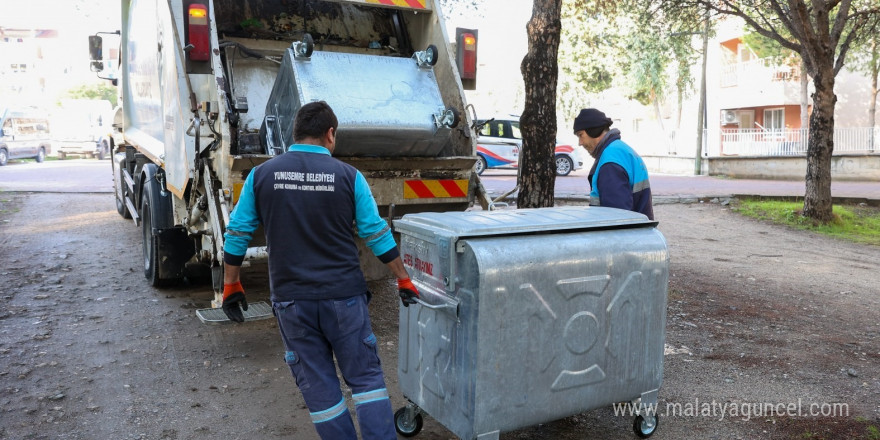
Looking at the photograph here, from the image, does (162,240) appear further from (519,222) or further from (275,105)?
(519,222)

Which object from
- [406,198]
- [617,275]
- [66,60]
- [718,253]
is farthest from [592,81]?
[66,60]

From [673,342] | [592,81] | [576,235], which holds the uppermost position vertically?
[592,81]

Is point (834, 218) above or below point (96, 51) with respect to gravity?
below

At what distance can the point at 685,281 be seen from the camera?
7.04 metres

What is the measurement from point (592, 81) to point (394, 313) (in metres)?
25.3

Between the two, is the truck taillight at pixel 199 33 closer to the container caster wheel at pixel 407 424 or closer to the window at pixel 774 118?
the container caster wheel at pixel 407 424

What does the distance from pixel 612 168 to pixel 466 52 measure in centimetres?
238

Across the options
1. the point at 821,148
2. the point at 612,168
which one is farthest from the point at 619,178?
the point at 821,148

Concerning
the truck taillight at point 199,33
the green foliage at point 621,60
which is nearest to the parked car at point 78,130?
the green foliage at point 621,60

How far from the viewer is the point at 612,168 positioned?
3.97 meters

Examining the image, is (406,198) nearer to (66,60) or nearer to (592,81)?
(592,81)

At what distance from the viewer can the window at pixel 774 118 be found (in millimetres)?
29188

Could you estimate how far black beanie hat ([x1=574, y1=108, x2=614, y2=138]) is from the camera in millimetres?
4090

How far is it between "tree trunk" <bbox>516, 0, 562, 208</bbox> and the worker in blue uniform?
363 cm
